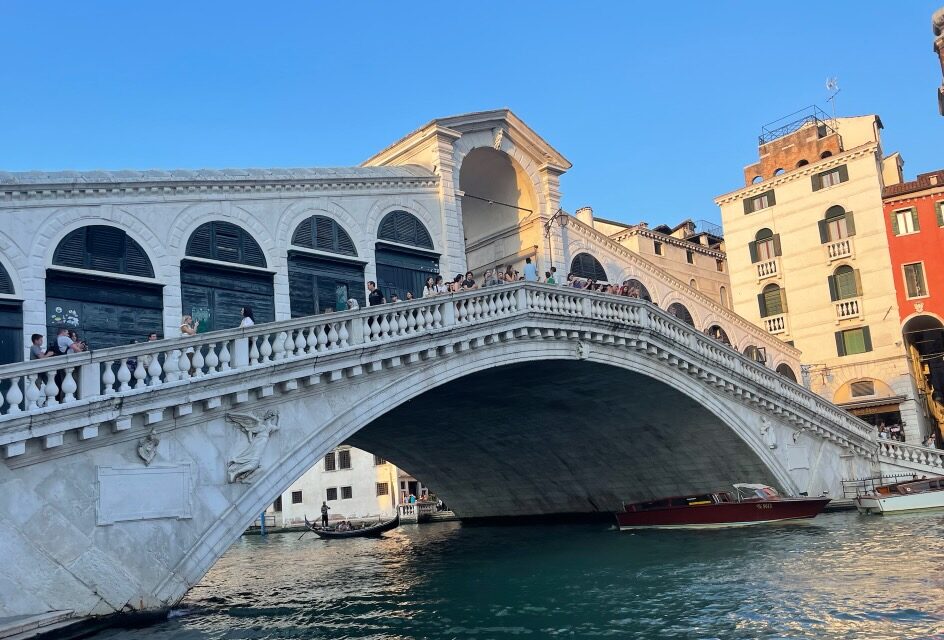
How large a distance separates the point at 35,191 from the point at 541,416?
46.4 feet

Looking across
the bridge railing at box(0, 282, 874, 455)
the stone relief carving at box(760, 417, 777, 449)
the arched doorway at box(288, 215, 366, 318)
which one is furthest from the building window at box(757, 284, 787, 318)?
the arched doorway at box(288, 215, 366, 318)

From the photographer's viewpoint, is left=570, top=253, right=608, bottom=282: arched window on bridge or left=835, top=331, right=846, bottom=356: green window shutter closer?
left=570, top=253, right=608, bottom=282: arched window on bridge

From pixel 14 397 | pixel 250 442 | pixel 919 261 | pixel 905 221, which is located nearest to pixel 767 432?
pixel 919 261

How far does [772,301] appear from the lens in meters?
32.2

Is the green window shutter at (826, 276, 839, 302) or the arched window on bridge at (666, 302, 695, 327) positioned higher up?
the green window shutter at (826, 276, 839, 302)

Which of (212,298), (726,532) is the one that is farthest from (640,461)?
(212,298)

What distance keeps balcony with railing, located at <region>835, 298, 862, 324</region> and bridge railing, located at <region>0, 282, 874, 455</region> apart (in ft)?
33.8

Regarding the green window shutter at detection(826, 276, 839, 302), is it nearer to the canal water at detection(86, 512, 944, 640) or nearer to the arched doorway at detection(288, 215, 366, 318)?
the canal water at detection(86, 512, 944, 640)

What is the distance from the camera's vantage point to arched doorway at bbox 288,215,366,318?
17.1 m

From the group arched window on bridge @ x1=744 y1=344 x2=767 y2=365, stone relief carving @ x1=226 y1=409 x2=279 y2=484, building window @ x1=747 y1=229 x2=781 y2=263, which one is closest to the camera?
stone relief carving @ x1=226 y1=409 x2=279 y2=484

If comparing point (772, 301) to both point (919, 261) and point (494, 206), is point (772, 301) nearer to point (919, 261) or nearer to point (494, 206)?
point (919, 261)

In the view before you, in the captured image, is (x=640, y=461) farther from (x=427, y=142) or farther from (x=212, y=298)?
(x=212, y=298)

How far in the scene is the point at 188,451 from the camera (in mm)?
12219

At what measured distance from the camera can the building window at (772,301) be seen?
31.8 metres
